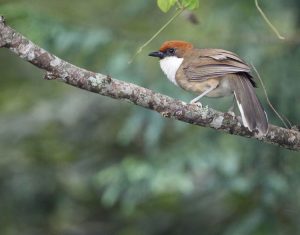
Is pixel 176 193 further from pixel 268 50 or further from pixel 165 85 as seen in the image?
pixel 268 50

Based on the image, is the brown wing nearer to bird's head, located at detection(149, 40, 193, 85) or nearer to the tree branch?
bird's head, located at detection(149, 40, 193, 85)

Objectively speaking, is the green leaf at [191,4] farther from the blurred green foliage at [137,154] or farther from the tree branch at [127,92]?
the blurred green foliage at [137,154]

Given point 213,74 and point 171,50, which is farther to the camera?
point 171,50

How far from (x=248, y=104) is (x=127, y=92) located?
1.05 meters

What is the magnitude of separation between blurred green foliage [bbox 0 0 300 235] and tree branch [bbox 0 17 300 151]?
8.38ft

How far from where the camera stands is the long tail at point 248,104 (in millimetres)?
5140

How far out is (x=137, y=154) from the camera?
8.94 meters

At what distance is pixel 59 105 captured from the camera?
29.8 ft

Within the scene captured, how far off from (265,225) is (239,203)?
553mm

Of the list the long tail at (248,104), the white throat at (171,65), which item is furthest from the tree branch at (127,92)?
the white throat at (171,65)

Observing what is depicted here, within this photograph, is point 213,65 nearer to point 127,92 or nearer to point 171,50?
point 171,50

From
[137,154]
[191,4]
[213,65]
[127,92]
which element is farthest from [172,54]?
[137,154]

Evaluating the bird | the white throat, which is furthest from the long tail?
the white throat

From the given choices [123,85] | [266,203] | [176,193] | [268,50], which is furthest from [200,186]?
[123,85]
